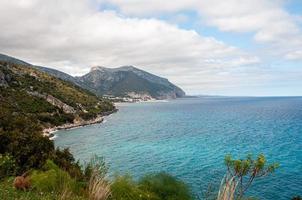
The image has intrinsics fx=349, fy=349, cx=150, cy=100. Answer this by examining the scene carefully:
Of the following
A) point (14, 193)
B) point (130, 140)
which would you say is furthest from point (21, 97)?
point (14, 193)

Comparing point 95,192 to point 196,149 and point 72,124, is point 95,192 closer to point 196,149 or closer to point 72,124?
point 196,149

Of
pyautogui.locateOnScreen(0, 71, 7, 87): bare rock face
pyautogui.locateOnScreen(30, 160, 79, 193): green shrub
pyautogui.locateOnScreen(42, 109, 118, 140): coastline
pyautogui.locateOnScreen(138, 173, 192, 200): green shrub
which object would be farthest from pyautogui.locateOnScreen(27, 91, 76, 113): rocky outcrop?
pyautogui.locateOnScreen(30, 160, 79, 193): green shrub

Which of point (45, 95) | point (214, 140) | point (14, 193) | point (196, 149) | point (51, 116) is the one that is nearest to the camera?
point (14, 193)

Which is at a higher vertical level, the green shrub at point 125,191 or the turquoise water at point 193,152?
the green shrub at point 125,191

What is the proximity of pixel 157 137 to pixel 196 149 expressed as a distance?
19938mm

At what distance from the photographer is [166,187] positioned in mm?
17531

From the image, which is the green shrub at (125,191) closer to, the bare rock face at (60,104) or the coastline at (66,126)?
the coastline at (66,126)

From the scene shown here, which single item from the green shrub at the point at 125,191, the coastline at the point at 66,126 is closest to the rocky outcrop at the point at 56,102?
the coastline at the point at 66,126

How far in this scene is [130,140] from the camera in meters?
75.4

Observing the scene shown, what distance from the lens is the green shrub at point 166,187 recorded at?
1734 centimetres

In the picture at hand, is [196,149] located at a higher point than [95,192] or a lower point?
lower

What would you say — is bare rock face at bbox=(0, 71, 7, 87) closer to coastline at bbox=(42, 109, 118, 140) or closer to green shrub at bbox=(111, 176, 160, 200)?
coastline at bbox=(42, 109, 118, 140)

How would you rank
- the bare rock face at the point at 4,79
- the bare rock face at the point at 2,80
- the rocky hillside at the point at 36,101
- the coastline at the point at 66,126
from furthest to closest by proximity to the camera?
the bare rock face at the point at 4,79 < the bare rock face at the point at 2,80 < the rocky hillside at the point at 36,101 < the coastline at the point at 66,126

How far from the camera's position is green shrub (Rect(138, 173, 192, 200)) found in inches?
683
